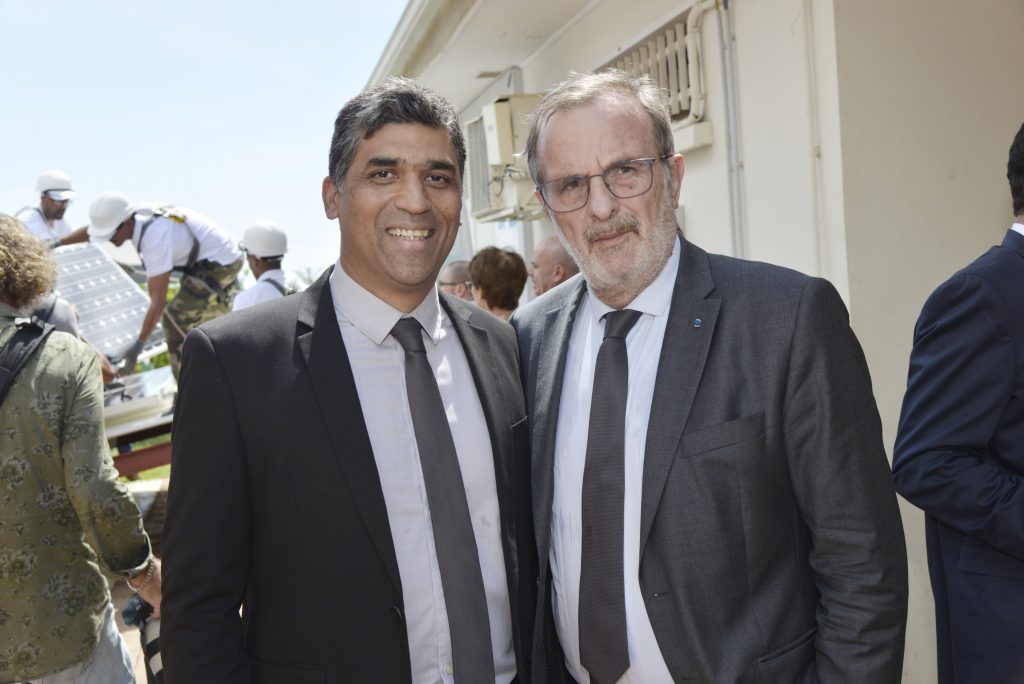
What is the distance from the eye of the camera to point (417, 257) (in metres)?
2.13

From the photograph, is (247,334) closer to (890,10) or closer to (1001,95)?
(890,10)

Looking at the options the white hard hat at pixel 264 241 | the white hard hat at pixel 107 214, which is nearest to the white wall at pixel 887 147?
the white hard hat at pixel 264 241

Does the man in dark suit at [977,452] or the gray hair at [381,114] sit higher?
the gray hair at [381,114]

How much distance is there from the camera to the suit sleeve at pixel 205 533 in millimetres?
1850

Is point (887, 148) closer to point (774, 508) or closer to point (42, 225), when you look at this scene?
point (774, 508)

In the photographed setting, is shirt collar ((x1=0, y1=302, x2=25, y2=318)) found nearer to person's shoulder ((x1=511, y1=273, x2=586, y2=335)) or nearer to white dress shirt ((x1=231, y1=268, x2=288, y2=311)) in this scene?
person's shoulder ((x1=511, y1=273, x2=586, y2=335))

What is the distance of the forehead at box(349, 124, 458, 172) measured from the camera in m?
2.15

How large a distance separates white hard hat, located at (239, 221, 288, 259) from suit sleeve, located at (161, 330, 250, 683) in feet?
17.5

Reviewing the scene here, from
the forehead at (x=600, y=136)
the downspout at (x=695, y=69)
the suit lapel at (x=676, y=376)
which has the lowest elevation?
the suit lapel at (x=676, y=376)

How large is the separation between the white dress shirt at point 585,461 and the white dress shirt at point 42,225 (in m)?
7.58

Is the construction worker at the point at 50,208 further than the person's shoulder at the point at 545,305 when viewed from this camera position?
Yes

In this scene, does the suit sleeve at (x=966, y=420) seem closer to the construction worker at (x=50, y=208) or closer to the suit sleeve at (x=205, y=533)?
the suit sleeve at (x=205, y=533)

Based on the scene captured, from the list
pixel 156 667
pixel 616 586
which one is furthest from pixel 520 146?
pixel 616 586

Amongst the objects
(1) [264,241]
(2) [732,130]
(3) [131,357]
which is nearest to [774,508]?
(2) [732,130]
